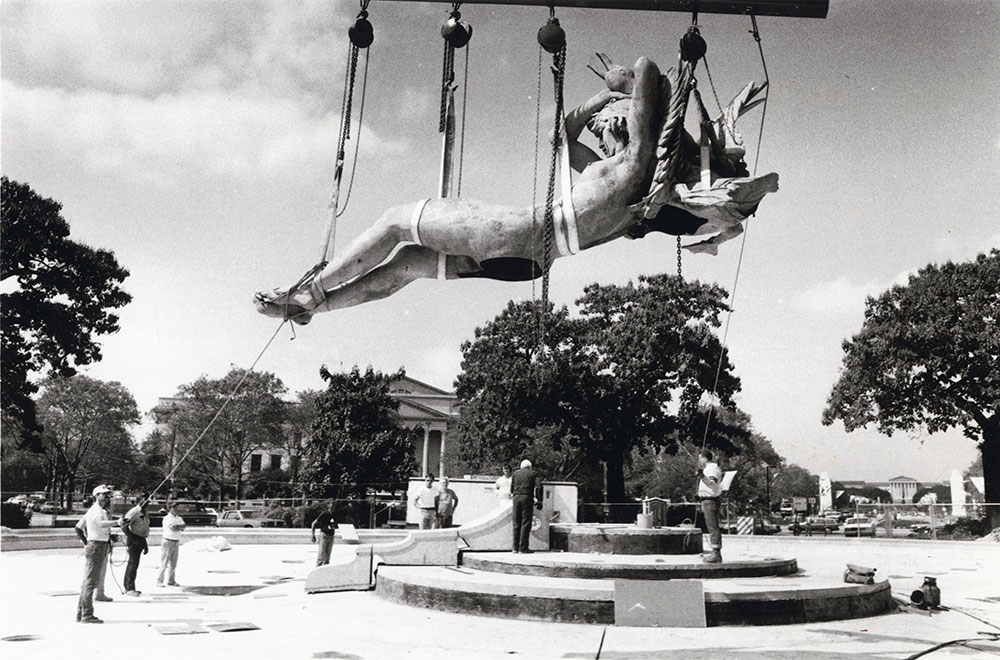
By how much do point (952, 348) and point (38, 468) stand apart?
56793mm

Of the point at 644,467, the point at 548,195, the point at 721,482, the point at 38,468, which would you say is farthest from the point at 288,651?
the point at 644,467

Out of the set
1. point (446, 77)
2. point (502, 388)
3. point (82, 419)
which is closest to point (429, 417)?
point (82, 419)

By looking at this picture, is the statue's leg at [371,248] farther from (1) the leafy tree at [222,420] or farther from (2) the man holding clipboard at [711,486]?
(1) the leafy tree at [222,420]

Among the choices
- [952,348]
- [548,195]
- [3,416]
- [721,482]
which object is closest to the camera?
[548,195]

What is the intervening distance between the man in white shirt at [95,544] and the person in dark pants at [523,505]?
560 cm

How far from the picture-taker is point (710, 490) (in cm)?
1023

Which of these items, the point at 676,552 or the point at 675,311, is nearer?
the point at 676,552

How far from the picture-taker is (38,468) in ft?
185

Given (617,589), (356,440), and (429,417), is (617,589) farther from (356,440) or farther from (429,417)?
(429,417)

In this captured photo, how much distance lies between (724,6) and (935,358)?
104ft

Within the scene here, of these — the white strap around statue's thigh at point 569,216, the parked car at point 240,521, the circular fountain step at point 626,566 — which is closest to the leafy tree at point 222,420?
the parked car at point 240,521

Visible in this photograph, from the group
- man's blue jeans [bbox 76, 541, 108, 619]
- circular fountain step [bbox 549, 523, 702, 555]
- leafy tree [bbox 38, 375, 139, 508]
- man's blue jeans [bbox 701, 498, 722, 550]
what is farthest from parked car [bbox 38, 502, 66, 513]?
man's blue jeans [bbox 701, 498, 722, 550]

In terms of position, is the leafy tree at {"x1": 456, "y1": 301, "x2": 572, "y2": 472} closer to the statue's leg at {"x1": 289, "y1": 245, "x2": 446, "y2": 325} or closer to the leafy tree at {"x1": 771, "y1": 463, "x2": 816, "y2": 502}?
the statue's leg at {"x1": 289, "y1": 245, "x2": 446, "y2": 325}

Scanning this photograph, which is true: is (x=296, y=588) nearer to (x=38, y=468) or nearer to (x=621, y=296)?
(x=621, y=296)
